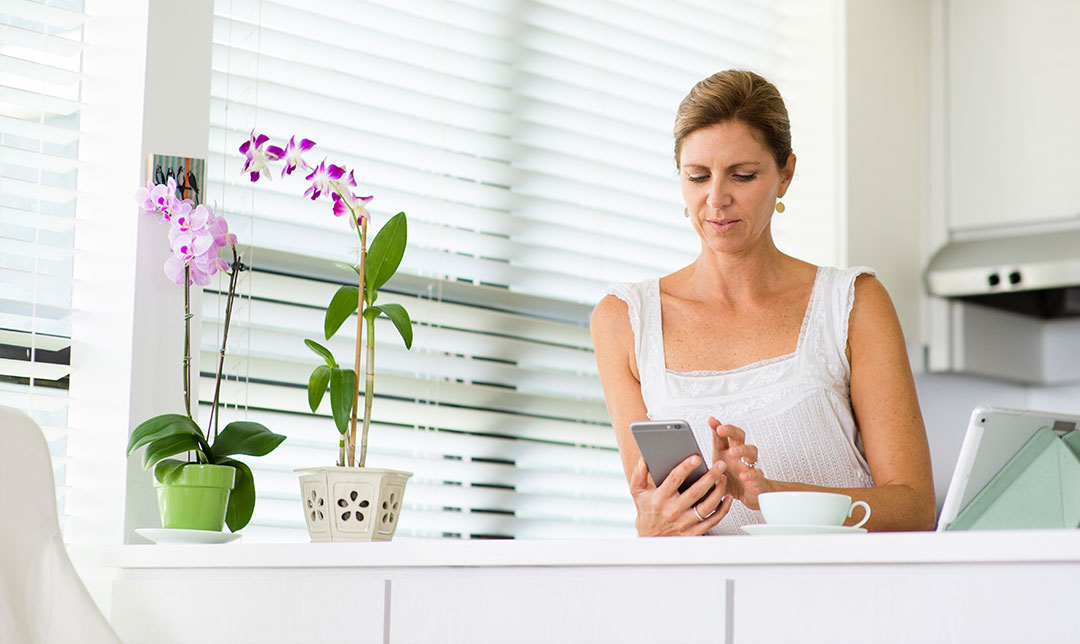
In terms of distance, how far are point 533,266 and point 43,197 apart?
1.08m

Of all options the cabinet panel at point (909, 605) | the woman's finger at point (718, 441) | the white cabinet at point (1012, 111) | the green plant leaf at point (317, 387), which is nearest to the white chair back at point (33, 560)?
the green plant leaf at point (317, 387)

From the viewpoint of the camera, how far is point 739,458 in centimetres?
143

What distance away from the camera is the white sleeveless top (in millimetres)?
1858

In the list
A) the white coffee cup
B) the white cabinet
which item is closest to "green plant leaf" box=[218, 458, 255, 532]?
the white coffee cup

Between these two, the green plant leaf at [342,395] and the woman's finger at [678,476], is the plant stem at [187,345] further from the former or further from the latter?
the woman's finger at [678,476]

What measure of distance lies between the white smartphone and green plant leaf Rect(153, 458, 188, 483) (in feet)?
2.26

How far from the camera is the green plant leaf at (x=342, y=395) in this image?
1.73m

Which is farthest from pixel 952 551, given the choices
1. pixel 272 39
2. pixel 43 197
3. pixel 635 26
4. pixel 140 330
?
pixel 635 26

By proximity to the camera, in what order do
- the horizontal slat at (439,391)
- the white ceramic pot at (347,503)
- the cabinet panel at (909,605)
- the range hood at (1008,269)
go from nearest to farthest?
the cabinet panel at (909,605), the white ceramic pot at (347,503), the horizontal slat at (439,391), the range hood at (1008,269)

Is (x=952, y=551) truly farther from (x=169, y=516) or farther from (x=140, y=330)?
(x=140, y=330)

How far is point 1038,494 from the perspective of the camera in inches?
48.5

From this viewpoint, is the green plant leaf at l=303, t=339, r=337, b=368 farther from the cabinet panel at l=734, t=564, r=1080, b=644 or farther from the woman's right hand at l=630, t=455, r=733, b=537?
the cabinet panel at l=734, t=564, r=1080, b=644

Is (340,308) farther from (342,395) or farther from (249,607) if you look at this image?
(249,607)

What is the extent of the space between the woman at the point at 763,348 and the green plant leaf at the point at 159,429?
0.66 m
